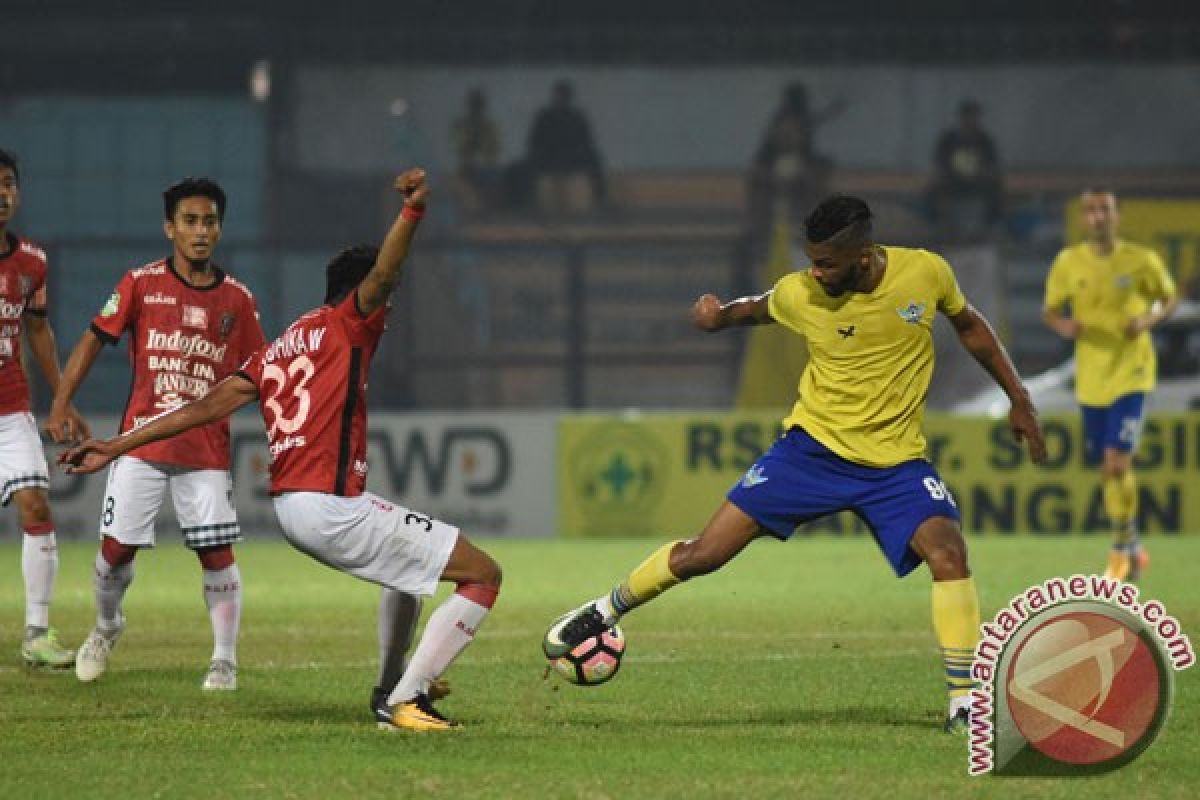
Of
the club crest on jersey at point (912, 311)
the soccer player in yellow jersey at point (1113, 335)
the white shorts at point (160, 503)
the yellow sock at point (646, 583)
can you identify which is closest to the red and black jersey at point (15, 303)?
the white shorts at point (160, 503)

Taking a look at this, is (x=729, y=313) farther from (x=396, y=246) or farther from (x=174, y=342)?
(x=174, y=342)

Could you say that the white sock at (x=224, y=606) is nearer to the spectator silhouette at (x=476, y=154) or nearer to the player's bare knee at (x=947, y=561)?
the player's bare knee at (x=947, y=561)

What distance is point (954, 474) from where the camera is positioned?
19.7 m

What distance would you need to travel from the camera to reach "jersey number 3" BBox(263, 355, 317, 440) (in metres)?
7.67

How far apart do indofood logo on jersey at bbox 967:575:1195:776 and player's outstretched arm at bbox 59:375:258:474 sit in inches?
113

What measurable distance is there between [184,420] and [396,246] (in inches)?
42.7

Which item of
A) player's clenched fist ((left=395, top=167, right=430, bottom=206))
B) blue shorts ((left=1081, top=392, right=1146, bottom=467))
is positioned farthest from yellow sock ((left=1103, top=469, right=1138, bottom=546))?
player's clenched fist ((left=395, top=167, right=430, bottom=206))

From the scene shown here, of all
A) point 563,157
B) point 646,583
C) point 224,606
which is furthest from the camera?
point 563,157

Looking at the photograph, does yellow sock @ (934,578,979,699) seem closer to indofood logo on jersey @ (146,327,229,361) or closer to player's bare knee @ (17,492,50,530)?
indofood logo on jersey @ (146,327,229,361)

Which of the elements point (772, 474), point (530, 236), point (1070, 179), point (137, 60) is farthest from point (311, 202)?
point (772, 474)

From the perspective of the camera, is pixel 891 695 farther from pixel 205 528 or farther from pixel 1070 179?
pixel 1070 179

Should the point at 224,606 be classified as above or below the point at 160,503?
below

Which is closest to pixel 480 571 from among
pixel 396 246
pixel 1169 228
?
pixel 396 246

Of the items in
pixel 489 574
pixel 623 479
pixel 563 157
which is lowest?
pixel 623 479
